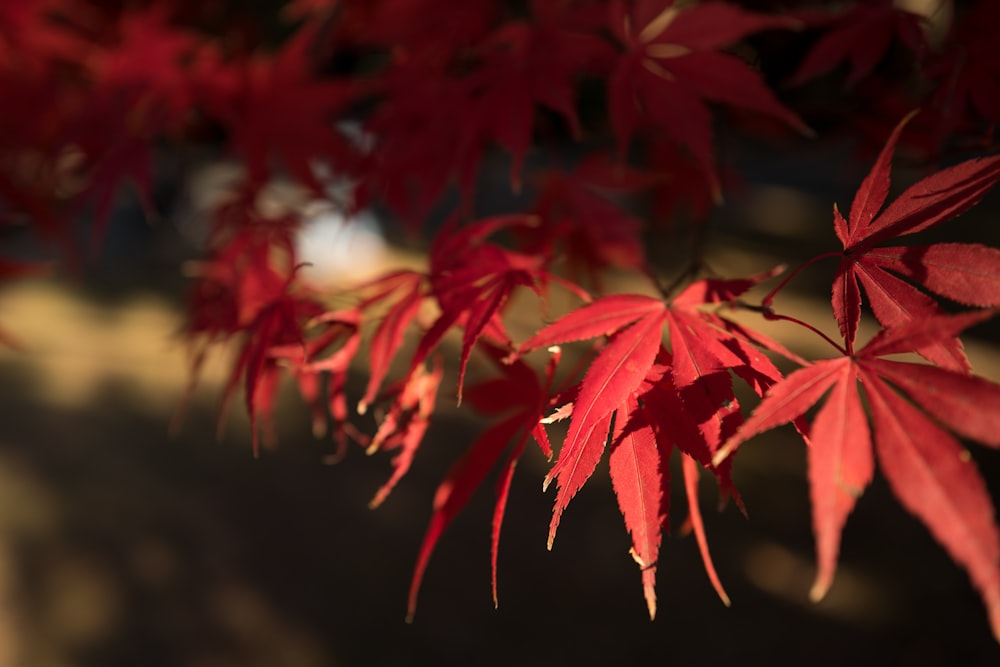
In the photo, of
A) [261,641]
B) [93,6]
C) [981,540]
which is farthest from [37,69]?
[981,540]

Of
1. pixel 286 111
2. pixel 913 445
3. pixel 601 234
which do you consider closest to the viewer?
pixel 913 445

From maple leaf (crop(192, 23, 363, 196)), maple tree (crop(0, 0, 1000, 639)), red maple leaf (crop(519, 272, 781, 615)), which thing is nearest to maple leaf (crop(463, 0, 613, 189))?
maple tree (crop(0, 0, 1000, 639))

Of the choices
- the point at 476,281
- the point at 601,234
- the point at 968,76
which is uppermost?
the point at 968,76

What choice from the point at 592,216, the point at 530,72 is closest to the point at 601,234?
the point at 592,216

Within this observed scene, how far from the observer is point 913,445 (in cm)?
36

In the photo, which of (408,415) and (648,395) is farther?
(408,415)

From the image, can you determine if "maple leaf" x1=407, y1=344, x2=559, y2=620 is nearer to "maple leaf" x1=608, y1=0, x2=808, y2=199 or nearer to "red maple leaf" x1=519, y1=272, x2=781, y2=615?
"red maple leaf" x1=519, y1=272, x2=781, y2=615

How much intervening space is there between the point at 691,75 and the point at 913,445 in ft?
1.34

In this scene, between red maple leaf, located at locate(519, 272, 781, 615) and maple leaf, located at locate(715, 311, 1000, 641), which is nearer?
maple leaf, located at locate(715, 311, 1000, 641)

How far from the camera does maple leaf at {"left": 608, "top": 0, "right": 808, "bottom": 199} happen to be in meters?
0.62

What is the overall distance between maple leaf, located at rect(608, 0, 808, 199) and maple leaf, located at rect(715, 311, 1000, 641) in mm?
251

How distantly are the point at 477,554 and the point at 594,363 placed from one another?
4.56 ft

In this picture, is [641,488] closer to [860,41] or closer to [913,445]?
[913,445]

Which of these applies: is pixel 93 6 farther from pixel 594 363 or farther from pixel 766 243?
Result: pixel 766 243
